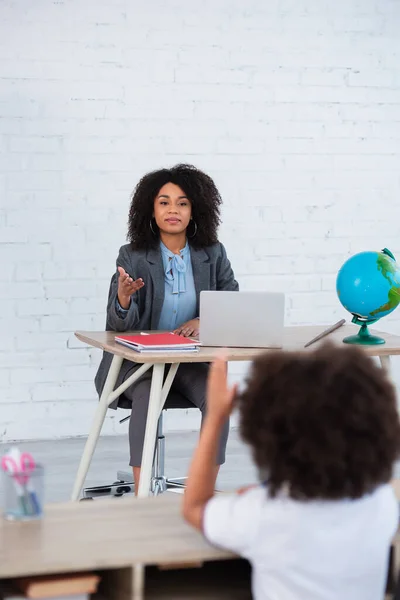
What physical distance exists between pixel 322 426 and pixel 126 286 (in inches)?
75.2

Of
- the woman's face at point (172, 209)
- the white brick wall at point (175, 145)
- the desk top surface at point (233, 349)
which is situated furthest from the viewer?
the white brick wall at point (175, 145)

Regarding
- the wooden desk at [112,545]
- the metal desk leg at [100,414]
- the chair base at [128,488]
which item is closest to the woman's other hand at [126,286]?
the metal desk leg at [100,414]

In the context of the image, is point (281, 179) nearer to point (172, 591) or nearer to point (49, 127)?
point (49, 127)

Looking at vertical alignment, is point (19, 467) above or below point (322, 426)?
below

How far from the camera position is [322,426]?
1347 mm

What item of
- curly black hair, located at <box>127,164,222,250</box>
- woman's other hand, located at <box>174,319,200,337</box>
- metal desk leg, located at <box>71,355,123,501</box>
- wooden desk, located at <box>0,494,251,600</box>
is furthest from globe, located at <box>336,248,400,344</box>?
wooden desk, located at <box>0,494,251,600</box>

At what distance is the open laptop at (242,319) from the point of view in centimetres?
297

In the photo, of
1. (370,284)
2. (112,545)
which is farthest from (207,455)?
(370,284)

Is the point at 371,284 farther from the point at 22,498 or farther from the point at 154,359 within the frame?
the point at 22,498

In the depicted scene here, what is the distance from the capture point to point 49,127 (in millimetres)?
4430

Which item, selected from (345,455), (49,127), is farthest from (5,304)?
(345,455)

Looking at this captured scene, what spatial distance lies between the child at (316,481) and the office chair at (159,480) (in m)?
1.94

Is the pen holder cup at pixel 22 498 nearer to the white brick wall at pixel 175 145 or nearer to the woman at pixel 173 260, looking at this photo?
the woman at pixel 173 260

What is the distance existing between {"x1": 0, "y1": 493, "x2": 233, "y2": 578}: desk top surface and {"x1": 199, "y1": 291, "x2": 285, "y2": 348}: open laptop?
1.33 meters
